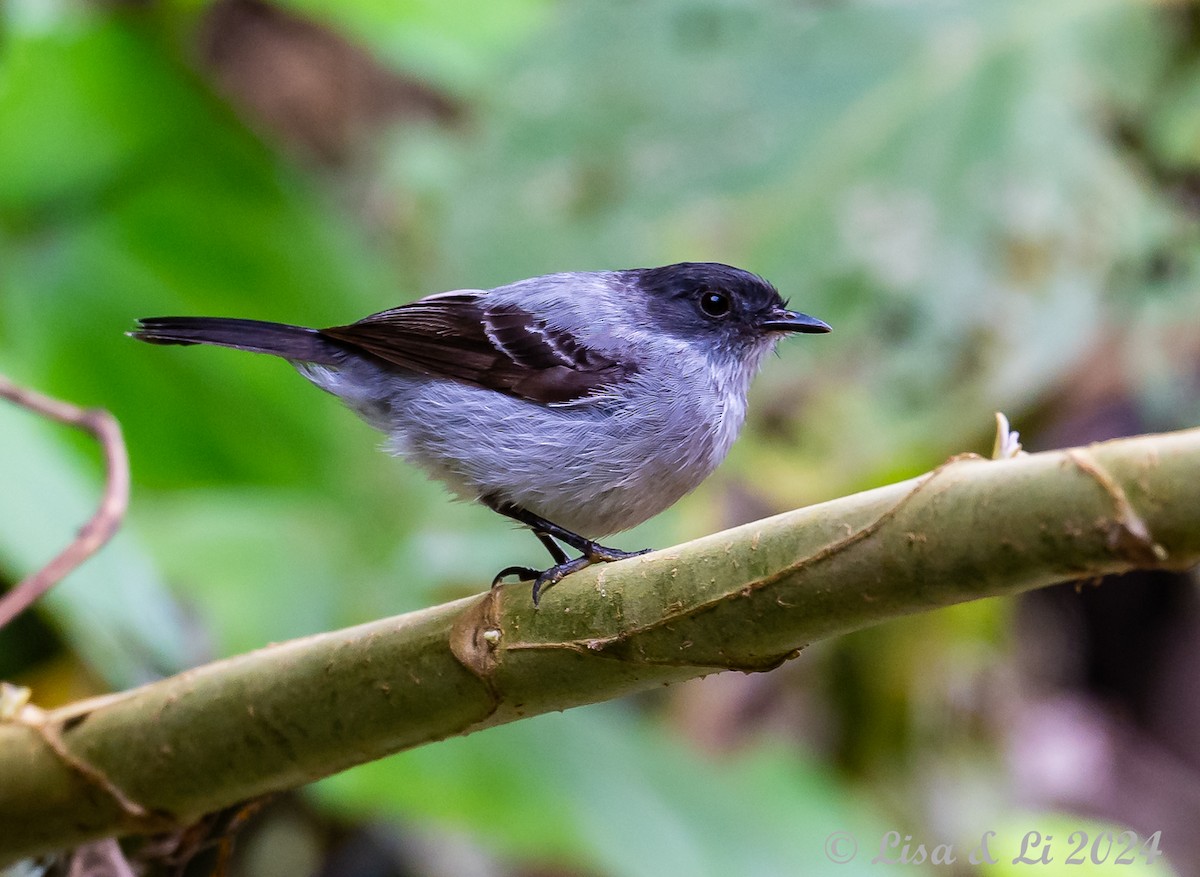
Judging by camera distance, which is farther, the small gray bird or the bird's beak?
the bird's beak

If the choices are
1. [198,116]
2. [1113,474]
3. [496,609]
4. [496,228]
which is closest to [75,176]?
[198,116]

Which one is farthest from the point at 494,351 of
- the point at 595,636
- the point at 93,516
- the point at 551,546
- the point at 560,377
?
the point at 595,636

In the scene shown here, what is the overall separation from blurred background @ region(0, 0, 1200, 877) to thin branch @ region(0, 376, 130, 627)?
477mm

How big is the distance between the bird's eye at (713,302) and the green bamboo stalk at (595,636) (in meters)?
1.19

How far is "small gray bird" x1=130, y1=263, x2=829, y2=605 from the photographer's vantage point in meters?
2.41

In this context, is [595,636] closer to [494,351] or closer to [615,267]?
[494,351]

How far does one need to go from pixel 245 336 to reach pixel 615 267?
48.8 inches

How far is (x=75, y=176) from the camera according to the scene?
4074 millimetres

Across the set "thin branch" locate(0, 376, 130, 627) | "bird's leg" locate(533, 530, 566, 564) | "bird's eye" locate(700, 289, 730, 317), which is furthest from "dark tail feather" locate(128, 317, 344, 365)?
"bird's eye" locate(700, 289, 730, 317)

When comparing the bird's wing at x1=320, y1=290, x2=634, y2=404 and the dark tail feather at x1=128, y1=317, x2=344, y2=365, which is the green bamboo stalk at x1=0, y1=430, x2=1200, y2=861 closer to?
the dark tail feather at x1=128, y1=317, x2=344, y2=365

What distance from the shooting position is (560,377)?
2.56 meters

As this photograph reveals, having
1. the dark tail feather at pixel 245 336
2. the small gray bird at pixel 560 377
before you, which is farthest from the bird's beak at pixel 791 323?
the dark tail feather at pixel 245 336

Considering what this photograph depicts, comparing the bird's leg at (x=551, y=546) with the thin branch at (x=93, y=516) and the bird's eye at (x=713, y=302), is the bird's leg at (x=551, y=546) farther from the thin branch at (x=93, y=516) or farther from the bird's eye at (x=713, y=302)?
the thin branch at (x=93, y=516)

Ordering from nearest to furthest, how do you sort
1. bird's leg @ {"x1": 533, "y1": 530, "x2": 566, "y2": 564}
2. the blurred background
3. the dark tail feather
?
the dark tail feather < bird's leg @ {"x1": 533, "y1": 530, "x2": 566, "y2": 564} < the blurred background
